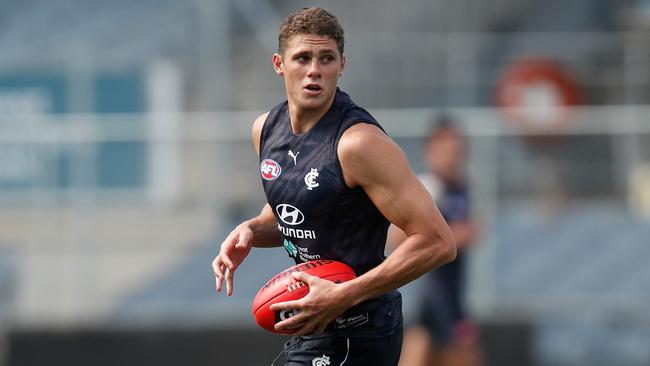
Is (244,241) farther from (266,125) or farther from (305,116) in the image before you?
(305,116)

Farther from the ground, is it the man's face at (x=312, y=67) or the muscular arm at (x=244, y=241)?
the man's face at (x=312, y=67)

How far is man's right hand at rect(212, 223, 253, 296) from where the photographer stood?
500 centimetres

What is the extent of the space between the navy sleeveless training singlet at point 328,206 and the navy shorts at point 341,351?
5 cm

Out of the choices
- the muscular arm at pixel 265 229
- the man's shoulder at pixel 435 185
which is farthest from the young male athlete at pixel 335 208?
the man's shoulder at pixel 435 185

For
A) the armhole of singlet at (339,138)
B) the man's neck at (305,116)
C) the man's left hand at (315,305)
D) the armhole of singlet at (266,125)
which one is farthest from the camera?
the armhole of singlet at (266,125)

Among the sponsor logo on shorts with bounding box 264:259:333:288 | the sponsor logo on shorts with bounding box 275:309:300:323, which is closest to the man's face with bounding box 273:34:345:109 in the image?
the sponsor logo on shorts with bounding box 264:259:333:288

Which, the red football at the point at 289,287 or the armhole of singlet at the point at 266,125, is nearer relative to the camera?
the red football at the point at 289,287

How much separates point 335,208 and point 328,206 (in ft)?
0.09

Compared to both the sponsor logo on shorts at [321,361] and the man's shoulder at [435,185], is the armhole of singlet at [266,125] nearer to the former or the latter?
the sponsor logo on shorts at [321,361]

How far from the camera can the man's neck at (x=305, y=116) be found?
4898 millimetres

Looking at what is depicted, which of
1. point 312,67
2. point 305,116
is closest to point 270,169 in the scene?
point 305,116

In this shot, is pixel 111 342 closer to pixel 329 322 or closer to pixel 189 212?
pixel 189 212

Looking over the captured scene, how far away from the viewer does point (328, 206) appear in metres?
4.79

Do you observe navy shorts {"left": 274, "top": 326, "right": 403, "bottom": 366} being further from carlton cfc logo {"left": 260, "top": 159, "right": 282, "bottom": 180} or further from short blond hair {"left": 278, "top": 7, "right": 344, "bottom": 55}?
short blond hair {"left": 278, "top": 7, "right": 344, "bottom": 55}
